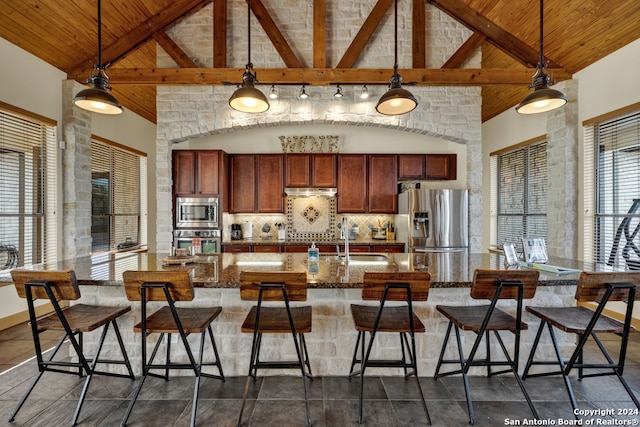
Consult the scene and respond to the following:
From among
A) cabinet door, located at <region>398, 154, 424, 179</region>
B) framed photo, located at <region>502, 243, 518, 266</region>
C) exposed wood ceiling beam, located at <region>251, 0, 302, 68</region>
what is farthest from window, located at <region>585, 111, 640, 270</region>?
exposed wood ceiling beam, located at <region>251, 0, 302, 68</region>

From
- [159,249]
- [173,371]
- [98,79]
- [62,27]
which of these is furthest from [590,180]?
[62,27]

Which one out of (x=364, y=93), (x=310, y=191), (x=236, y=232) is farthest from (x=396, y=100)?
(x=236, y=232)

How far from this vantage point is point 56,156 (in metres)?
3.76

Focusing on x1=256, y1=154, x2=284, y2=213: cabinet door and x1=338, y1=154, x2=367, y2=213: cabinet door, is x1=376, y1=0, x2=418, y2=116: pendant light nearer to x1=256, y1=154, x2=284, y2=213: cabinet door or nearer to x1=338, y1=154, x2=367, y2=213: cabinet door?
x1=338, y1=154, x2=367, y2=213: cabinet door

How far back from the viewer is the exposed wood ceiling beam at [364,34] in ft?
13.4

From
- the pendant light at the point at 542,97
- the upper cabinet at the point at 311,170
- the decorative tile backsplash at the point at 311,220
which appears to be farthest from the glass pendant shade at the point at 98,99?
the pendant light at the point at 542,97

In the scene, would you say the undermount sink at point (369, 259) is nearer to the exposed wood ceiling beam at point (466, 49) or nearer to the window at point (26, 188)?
the exposed wood ceiling beam at point (466, 49)

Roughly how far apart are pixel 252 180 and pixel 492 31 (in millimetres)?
4064

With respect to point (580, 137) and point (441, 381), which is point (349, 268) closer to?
point (441, 381)

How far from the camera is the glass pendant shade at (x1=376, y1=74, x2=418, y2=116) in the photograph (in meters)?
2.37

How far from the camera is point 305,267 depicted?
2391 millimetres

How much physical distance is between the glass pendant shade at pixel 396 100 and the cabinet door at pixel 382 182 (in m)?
2.62

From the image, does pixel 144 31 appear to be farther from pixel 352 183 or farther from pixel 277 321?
pixel 277 321

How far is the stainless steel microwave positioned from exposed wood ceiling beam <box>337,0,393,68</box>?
2.80 m
